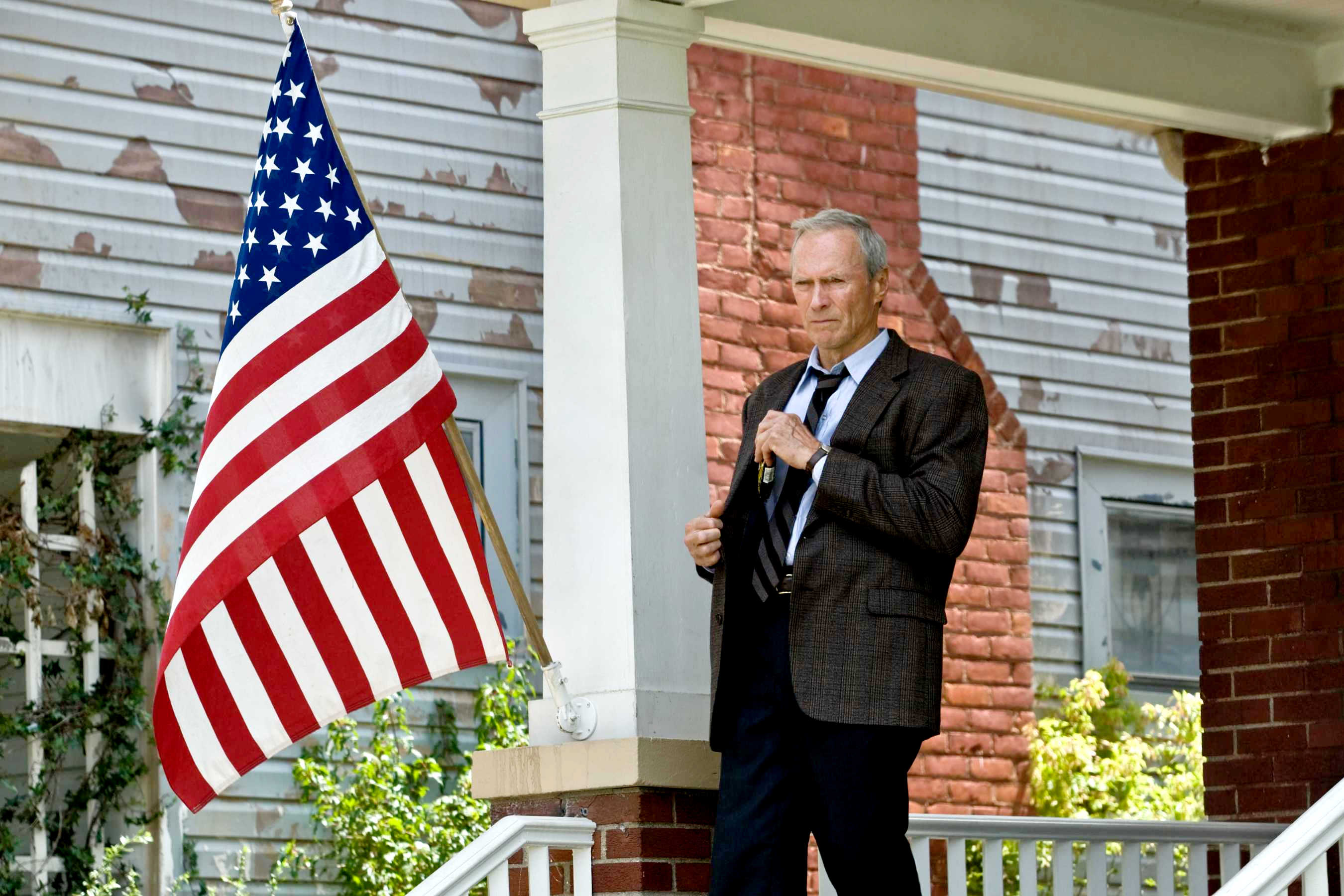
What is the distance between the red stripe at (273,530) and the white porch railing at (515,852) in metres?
0.71

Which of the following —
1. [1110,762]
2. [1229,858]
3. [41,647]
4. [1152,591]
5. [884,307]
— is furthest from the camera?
[1152,591]

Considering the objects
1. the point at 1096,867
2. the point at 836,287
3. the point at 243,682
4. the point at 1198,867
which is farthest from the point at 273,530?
the point at 1198,867

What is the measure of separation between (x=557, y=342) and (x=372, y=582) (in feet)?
2.32

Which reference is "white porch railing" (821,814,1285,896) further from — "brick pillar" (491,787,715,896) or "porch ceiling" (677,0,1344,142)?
"porch ceiling" (677,0,1344,142)

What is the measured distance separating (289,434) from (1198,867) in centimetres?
266

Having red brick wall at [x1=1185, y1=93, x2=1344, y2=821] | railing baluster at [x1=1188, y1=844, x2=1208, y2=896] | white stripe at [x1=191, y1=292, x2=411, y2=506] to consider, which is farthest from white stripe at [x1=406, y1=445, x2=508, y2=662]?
red brick wall at [x1=1185, y1=93, x2=1344, y2=821]

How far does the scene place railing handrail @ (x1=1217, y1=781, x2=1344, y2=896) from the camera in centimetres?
371

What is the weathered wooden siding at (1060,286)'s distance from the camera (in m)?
9.40

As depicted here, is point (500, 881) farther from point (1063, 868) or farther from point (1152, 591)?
point (1152, 591)

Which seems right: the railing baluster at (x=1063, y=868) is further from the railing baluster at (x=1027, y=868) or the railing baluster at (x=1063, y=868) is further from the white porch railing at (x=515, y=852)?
the white porch railing at (x=515, y=852)

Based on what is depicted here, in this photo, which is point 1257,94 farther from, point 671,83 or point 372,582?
point 372,582

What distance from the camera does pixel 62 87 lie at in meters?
7.31

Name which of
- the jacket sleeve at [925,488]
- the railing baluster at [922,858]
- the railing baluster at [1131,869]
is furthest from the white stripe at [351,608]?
the railing baluster at [1131,869]

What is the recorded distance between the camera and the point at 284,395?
175 inches
